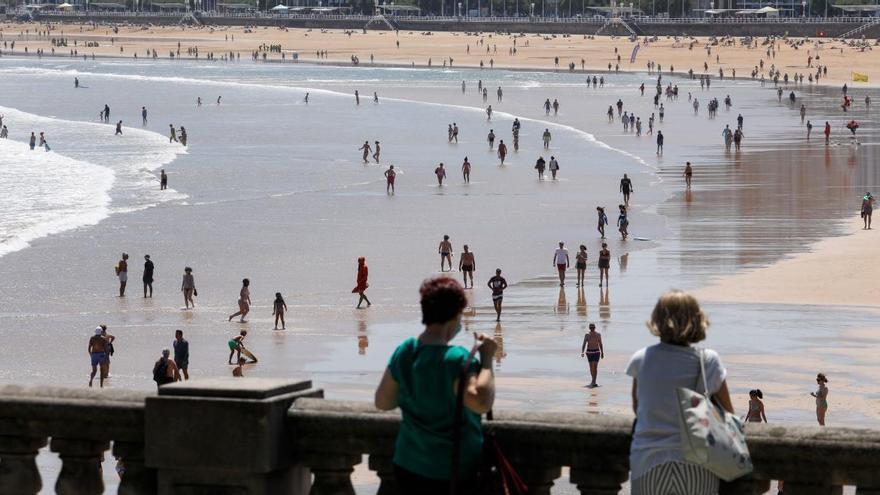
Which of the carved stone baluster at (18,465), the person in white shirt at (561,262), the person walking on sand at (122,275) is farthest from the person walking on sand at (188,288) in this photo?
the carved stone baluster at (18,465)

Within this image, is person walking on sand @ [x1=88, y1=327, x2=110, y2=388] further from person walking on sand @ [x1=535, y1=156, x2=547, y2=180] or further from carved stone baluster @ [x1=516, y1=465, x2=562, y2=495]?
person walking on sand @ [x1=535, y1=156, x2=547, y2=180]

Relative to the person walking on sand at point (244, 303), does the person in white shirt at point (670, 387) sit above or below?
above

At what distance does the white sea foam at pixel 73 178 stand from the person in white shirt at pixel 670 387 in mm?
31534

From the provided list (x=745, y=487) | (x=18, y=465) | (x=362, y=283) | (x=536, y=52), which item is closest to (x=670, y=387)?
(x=745, y=487)

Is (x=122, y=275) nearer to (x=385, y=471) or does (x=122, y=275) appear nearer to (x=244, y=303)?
(x=244, y=303)

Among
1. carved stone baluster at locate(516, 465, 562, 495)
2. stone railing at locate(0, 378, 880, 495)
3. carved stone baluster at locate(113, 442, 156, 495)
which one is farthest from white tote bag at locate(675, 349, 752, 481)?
carved stone baluster at locate(113, 442, 156, 495)

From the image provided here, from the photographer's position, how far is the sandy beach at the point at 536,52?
132 meters

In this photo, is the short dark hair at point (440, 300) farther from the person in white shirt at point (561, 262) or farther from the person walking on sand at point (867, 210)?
the person walking on sand at point (867, 210)

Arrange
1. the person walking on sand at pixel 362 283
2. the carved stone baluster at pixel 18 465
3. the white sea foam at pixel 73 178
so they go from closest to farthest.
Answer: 1. the carved stone baluster at pixel 18 465
2. the person walking on sand at pixel 362 283
3. the white sea foam at pixel 73 178

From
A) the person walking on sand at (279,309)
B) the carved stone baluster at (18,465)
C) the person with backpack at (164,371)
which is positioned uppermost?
the carved stone baluster at (18,465)

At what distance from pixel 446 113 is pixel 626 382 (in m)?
65.7

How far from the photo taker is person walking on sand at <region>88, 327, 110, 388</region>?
20516 millimetres

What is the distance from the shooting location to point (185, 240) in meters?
37.0

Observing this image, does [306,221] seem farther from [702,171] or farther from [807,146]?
[807,146]
